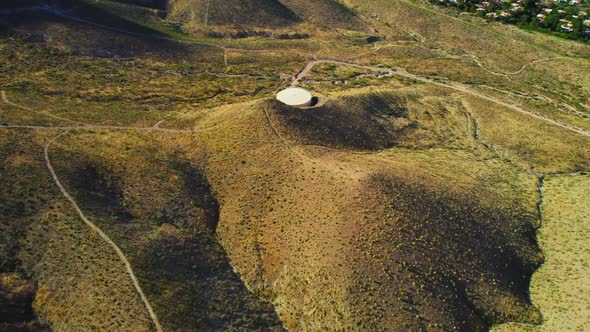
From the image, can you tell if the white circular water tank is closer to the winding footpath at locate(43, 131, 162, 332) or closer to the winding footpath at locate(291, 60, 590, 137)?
the winding footpath at locate(291, 60, 590, 137)

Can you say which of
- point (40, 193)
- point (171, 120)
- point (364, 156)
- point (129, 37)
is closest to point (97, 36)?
point (129, 37)

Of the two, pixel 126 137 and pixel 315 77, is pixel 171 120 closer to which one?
pixel 126 137

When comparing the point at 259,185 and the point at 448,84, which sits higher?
the point at 448,84

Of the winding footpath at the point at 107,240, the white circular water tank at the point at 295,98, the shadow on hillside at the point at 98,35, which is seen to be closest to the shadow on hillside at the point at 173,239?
the winding footpath at the point at 107,240

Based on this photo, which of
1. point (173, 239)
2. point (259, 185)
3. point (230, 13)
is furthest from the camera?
point (230, 13)

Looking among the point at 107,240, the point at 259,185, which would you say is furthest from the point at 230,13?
the point at 107,240

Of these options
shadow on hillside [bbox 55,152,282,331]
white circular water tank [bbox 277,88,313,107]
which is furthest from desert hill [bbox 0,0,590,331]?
white circular water tank [bbox 277,88,313,107]

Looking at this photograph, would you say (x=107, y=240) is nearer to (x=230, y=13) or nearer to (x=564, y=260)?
(x=564, y=260)

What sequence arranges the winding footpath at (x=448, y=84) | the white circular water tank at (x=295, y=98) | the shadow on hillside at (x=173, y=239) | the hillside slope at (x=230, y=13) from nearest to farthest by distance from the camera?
the shadow on hillside at (x=173, y=239) → the white circular water tank at (x=295, y=98) → the winding footpath at (x=448, y=84) → the hillside slope at (x=230, y=13)

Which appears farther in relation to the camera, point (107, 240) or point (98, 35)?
point (98, 35)

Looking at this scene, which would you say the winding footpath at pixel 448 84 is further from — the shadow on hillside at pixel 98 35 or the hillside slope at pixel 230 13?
the hillside slope at pixel 230 13
